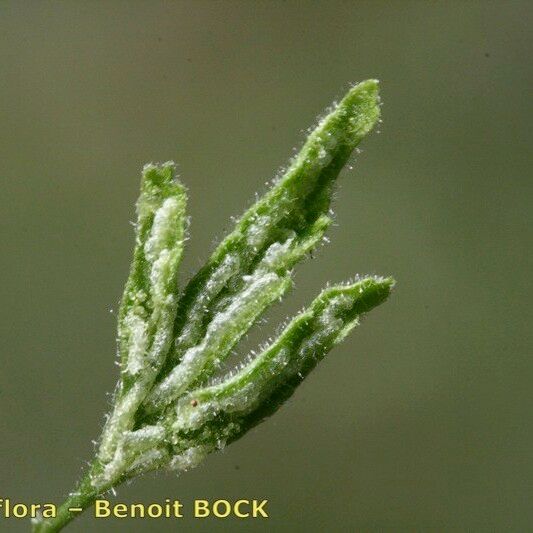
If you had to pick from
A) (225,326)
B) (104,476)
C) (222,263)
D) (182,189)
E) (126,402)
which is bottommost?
(104,476)

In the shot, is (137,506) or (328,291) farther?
(137,506)

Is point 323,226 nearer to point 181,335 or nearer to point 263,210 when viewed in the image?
point 263,210

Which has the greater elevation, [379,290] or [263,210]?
[263,210]

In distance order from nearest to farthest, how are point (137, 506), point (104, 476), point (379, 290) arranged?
point (104, 476) → point (379, 290) → point (137, 506)

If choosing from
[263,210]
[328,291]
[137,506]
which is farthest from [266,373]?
[137,506]

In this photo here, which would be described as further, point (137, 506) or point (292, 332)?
point (137, 506)

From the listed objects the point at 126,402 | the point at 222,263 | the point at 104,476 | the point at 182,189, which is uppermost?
the point at 182,189

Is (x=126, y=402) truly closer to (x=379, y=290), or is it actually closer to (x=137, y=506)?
(x=379, y=290)

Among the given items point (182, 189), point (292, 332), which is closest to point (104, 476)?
point (292, 332)

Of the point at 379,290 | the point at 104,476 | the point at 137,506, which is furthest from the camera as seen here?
the point at 137,506
